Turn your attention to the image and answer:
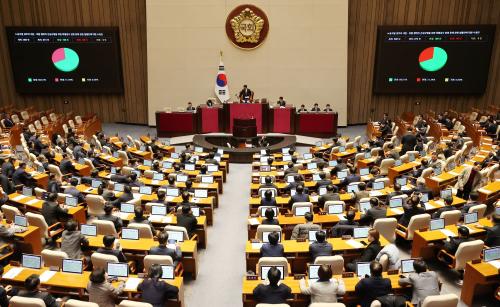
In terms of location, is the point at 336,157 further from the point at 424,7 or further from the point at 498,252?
the point at 424,7

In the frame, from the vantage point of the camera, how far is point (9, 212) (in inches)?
340

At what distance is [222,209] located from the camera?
11391mm

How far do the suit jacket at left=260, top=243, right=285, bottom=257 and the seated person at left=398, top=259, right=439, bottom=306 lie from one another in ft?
6.38

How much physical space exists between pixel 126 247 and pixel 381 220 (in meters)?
4.57

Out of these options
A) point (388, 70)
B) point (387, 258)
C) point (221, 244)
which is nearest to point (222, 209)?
point (221, 244)

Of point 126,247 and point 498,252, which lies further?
point 126,247

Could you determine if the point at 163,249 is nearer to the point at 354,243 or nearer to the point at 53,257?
the point at 53,257

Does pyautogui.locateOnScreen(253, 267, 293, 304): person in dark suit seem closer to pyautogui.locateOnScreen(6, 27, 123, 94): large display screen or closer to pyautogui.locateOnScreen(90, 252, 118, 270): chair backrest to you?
pyautogui.locateOnScreen(90, 252, 118, 270): chair backrest

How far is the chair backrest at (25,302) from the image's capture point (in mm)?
5289

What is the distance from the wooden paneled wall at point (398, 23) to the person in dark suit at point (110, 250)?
1679 cm

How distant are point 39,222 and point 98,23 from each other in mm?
15245

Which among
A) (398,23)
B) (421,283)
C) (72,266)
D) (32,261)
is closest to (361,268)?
(421,283)

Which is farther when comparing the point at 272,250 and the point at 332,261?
the point at 272,250

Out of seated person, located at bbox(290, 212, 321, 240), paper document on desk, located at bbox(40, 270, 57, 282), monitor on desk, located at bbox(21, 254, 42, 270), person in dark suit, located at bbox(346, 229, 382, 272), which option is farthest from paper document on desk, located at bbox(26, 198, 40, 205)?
person in dark suit, located at bbox(346, 229, 382, 272)
